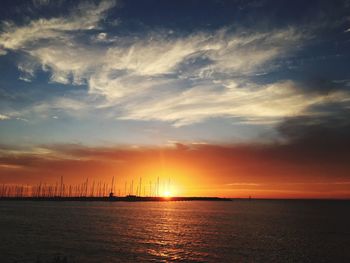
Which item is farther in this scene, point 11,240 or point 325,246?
point 325,246

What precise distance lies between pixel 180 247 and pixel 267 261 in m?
16.5

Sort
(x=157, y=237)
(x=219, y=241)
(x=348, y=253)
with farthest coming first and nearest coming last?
1. (x=157, y=237)
2. (x=219, y=241)
3. (x=348, y=253)

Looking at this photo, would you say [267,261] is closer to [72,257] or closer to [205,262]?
[205,262]

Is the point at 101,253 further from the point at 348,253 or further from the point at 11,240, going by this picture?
the point at 348,253

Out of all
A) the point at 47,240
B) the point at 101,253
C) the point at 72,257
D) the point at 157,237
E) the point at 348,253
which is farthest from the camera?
the point at 157,237

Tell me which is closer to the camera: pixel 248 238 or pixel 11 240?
pixel 11 240

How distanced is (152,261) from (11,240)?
2970cm

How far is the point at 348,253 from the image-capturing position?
57.0 meters

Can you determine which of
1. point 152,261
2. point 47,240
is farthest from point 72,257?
point 47,240

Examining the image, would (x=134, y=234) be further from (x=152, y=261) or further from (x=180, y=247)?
(x=152, y=261)

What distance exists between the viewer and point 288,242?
228 ft

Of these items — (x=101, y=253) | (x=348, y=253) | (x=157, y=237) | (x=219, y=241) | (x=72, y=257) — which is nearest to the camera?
(x=72, y=257)

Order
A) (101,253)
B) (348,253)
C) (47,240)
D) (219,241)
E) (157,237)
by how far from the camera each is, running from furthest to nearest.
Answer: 1. (157,237)
2. (219,241)
3. (47,240)
4. (348,253)
5. (101,253)

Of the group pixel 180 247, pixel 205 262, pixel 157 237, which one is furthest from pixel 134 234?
pixel 205 262
